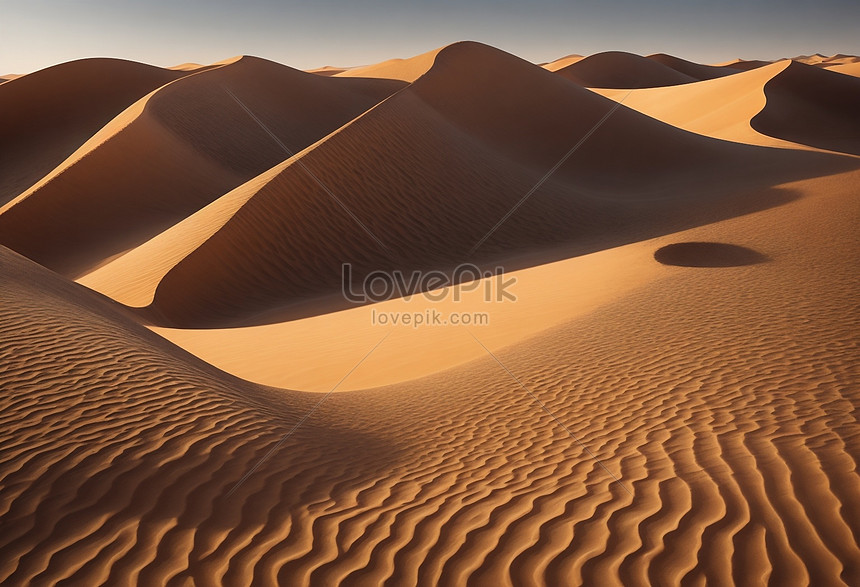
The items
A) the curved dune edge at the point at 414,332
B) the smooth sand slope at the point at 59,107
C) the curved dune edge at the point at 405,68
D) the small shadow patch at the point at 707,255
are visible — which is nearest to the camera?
the curved dune edge at the point at 414,332

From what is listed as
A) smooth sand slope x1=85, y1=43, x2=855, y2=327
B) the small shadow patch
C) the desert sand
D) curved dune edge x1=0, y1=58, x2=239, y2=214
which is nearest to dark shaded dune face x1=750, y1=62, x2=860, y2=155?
the desert sand

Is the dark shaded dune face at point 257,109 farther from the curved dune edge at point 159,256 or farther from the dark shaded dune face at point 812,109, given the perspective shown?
the dark shaded dune face at point 812,109

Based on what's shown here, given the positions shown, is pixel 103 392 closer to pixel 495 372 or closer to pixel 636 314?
pixel 495 372

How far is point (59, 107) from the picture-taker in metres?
32.4

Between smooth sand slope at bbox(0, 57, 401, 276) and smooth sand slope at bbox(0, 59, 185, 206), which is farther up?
smooth sand slope at bbox(0, 59, 185, 206)

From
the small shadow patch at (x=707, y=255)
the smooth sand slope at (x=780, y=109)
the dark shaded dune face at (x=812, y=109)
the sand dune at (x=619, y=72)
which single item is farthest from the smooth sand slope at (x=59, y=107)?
the sand dune at (x=619, y=72)

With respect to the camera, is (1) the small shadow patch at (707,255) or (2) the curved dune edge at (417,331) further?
(1) the small shadow patch at (707,255)

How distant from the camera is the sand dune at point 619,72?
5941cm

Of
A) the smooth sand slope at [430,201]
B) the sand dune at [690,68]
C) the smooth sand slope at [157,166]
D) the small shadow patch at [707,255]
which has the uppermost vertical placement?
the sand dune at [690,68]

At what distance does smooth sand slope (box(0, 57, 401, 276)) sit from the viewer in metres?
18.3

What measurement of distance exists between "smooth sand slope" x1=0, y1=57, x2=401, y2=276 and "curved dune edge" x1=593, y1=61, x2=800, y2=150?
1829 cm

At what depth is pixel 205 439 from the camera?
4.58 meters

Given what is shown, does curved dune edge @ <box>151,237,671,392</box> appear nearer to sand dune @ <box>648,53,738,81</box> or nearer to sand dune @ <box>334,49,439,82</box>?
sand dune @ <box>334,49,439,82</box>

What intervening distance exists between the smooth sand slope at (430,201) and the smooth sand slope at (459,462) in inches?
203
